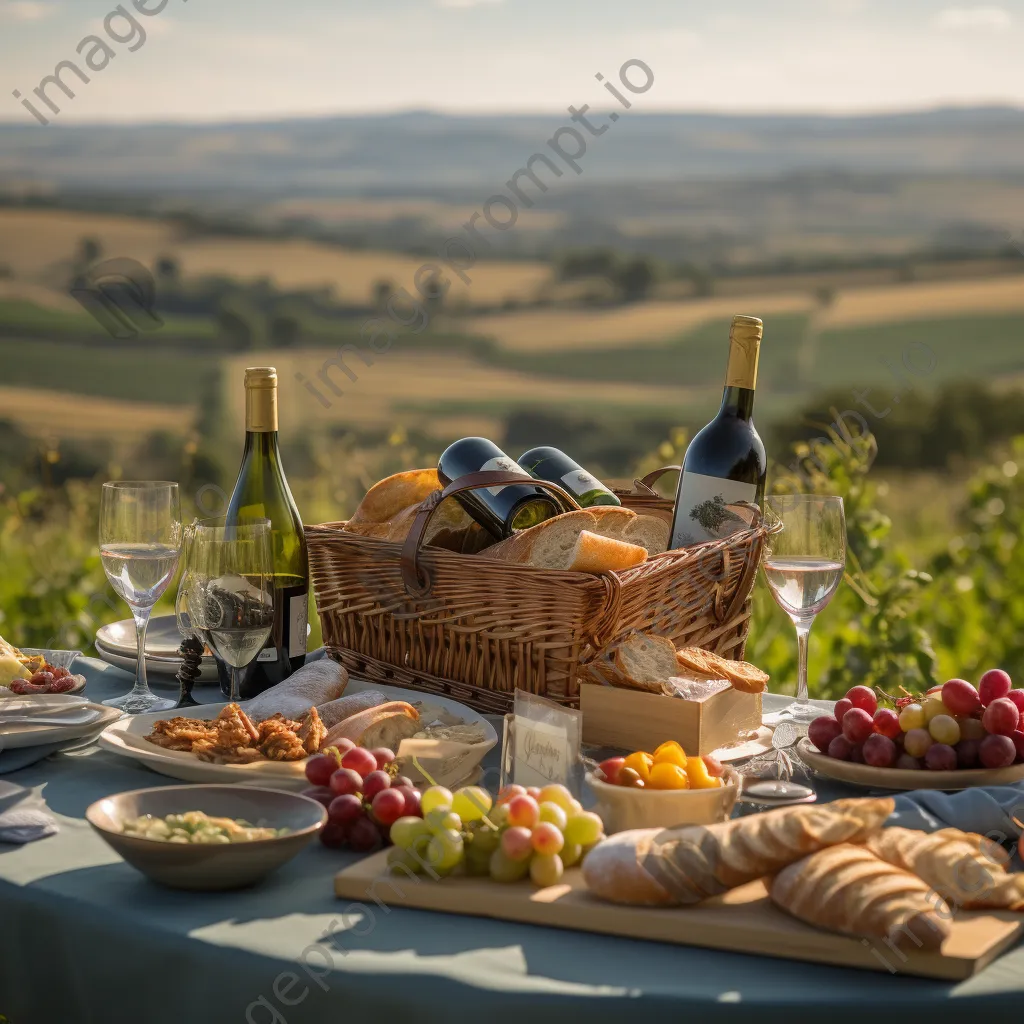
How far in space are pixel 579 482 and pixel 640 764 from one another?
89cm

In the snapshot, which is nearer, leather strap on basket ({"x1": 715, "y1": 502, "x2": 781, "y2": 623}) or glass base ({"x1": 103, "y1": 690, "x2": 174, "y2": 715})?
glass base ({"x1": 103, "y1": 690, "x2": 174, "y2": 715})

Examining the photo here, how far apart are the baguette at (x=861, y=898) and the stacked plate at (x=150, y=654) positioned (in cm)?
125

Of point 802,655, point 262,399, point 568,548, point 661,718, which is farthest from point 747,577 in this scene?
point 262,399

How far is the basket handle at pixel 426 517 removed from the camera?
1.75 meters

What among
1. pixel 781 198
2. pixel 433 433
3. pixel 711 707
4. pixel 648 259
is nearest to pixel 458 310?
pixel 648 259

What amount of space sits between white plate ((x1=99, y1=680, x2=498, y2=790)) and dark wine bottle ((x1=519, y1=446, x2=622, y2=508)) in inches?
23.3

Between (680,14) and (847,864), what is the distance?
2904 centimetres

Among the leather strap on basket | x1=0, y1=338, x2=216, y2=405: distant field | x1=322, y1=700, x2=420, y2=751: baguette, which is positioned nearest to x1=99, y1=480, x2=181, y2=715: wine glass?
x1=322, y1=700, x2=420, y2=751: baguette

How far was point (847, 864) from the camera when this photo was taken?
3.42ft

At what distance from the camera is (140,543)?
1.80m

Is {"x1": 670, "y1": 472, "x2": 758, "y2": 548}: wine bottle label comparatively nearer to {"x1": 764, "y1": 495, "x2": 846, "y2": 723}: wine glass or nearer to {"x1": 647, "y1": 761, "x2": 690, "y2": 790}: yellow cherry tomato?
{"x1": 764, "y1": 495, "x2": 846, "y2": 723}: wine glass

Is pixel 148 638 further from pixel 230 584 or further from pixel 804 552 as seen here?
pixel 804 552

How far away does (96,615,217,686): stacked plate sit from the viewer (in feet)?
6.68

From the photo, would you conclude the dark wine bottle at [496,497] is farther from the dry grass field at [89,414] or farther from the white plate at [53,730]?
the dry grass field at [89,414]
